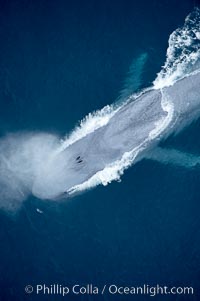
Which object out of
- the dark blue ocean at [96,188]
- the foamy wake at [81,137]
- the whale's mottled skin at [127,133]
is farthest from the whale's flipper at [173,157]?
the foamy wake at [81,137]

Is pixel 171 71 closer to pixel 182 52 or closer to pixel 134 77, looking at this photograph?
pixel 182 52

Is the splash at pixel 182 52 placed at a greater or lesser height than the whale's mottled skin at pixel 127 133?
greater

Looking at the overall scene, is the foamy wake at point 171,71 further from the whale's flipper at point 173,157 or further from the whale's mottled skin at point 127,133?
the whale's flipper at point 173,157

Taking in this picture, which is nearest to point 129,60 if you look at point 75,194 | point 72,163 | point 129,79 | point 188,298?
point 129,79

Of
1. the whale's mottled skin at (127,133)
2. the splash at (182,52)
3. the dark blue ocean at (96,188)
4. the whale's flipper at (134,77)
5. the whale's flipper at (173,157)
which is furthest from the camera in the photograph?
the splash at (182,52)

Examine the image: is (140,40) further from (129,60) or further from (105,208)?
(105,208)

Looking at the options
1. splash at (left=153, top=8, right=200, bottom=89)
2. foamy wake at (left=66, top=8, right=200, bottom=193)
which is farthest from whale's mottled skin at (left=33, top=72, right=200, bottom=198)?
splash at (left=153, top=8, right=200, bottom=89)

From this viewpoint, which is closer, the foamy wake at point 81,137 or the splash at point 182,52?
the foamy wake at point 81,137

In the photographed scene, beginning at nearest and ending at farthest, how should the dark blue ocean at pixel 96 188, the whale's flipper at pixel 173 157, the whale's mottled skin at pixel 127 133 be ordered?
the dark blue ocean at pixel 96 188, the whale's flipper at pixel 173 157, the whale's mottled skin at pixel 127 133
